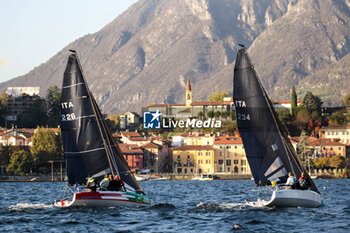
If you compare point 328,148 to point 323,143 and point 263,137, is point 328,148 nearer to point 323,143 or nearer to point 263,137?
point 323,143

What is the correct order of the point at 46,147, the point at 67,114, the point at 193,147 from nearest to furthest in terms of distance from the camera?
the point at 67,114 < the point at 46,147 < the point at 193,147

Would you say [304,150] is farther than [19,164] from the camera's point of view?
Yes

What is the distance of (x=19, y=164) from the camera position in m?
142

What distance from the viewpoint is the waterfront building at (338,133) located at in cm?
18512

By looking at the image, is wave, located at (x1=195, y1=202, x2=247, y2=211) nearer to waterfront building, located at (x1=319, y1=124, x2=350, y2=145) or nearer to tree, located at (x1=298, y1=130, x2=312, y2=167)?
tree, located at (x1=298, y1=130, x2=312, y2=167)

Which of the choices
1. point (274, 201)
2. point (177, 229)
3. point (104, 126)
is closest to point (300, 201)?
point (274, 201)

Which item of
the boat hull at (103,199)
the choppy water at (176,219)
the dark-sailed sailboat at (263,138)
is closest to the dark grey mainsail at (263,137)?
the dark-sailed sailboat at (263,138)

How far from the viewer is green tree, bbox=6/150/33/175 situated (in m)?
142

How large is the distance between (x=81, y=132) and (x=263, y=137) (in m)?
10.3

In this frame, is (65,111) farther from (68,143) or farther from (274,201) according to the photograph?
(274,201)

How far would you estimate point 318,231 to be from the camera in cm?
3534

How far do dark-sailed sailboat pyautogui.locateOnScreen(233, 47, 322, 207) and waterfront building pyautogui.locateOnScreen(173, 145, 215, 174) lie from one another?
12419 centimetres

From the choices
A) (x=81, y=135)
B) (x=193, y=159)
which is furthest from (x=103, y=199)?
(x=193, y=159)

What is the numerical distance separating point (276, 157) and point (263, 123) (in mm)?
1991
